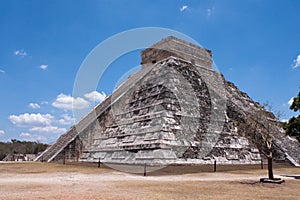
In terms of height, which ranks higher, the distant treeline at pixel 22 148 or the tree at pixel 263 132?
the tree at pixel 263 132

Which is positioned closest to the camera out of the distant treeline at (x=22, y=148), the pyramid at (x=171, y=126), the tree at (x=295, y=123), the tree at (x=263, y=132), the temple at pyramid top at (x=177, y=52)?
the tree at (x=263, y=132)

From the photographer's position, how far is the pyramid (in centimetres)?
1525

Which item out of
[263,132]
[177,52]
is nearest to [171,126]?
[263,132]

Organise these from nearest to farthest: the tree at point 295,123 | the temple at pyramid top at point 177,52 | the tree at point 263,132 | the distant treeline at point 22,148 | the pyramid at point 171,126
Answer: the tree at point 263,132
the tree at point 295,123
the pyramid at point 171,126
the temple at pyramid top at point 177,52
the distant treeline at point 22,148

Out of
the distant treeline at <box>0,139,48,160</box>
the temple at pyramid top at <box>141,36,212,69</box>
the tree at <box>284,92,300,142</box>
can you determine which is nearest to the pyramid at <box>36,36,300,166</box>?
the temple at pyramid top at <box>141,36,212,69</box>

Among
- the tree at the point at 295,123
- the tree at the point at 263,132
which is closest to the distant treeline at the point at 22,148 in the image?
the tree at the point at 263,132

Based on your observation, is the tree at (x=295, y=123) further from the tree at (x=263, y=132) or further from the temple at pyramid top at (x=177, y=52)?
the temple at pyramid top at (x=177, y=52)

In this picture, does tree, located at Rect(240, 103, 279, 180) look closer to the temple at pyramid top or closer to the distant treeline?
the temple at pyramid top

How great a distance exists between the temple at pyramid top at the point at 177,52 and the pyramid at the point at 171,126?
0.39 feet

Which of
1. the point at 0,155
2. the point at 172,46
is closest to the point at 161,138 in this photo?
the point at 172,46

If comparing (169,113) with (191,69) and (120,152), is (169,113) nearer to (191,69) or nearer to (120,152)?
(120,152)

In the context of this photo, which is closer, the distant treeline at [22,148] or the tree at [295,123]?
the tree at [295,123]

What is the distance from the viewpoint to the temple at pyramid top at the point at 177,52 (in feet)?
84.8

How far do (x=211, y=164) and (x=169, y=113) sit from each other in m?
3.77
